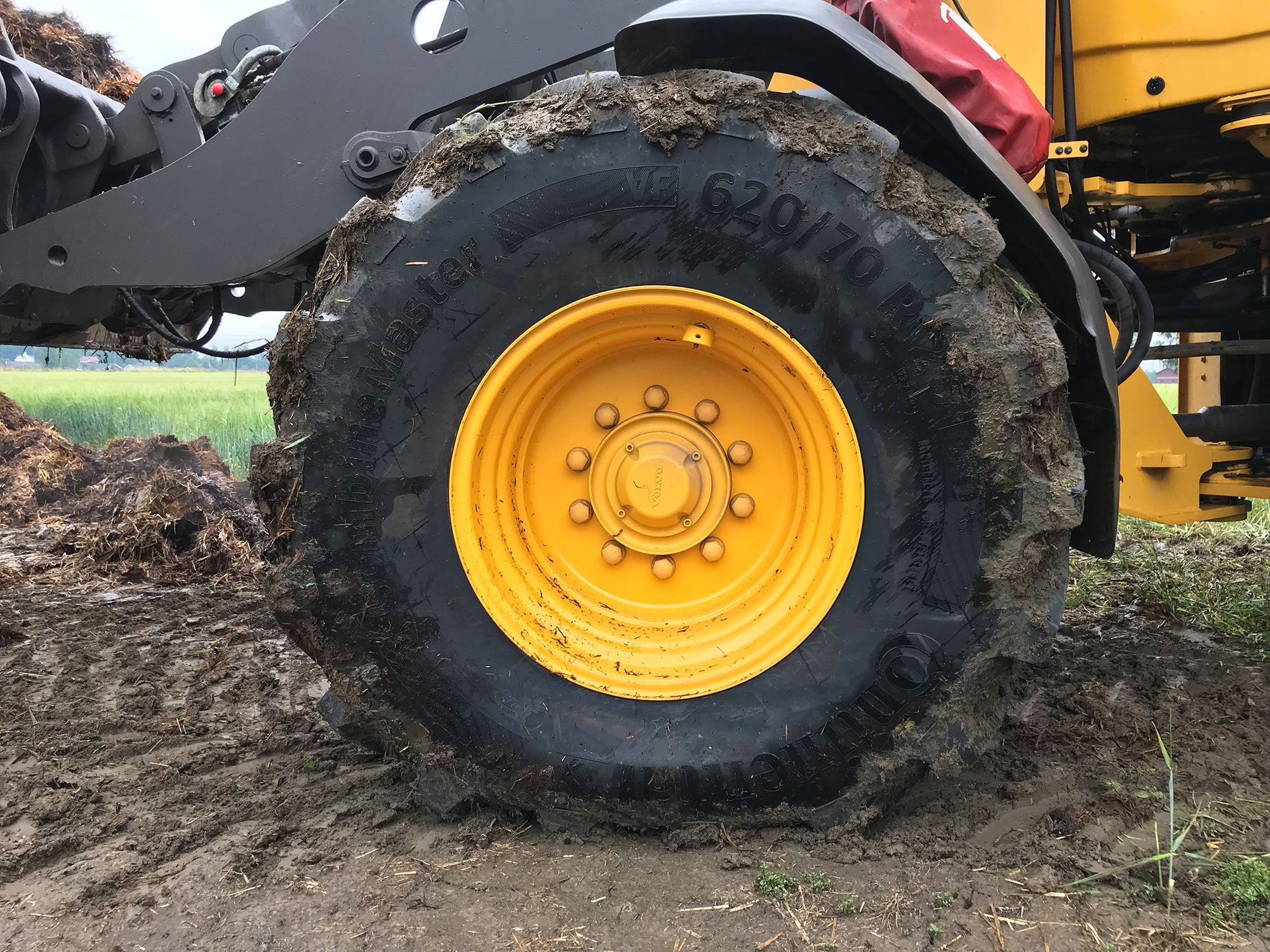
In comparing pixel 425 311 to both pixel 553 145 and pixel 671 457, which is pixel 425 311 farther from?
pixel 671 457

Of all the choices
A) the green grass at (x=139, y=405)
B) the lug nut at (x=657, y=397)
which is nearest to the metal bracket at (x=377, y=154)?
the lug nut at (x=657, y=397)

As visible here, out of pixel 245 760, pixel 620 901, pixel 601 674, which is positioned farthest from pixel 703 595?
pixel 245 760

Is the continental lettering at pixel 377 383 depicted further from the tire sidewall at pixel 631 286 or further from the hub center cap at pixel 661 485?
the hub center cap at pixel 661 485

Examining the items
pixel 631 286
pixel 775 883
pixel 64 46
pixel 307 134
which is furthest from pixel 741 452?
pixel 64 46

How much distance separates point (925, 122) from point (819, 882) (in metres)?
1.68

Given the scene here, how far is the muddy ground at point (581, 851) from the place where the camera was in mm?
1693

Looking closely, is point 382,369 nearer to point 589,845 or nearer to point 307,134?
point 307,134

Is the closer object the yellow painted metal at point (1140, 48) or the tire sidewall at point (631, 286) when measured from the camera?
the tire sidewall at point (631, 286)

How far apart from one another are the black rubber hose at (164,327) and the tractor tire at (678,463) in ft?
4.95

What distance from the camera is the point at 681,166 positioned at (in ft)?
6.23

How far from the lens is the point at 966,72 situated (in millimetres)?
2098

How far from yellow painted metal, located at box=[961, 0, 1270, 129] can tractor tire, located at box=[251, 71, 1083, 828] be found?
3.05ft

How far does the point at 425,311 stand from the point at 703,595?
92 cm

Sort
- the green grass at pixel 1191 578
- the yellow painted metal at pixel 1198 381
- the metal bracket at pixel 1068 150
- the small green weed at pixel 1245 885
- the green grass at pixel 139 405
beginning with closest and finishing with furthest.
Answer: the small green weed at pixel 1245 885
the metal bracket at pixel 1068 150
the green grass at pixel 1191 578
the yellow painted metal at pixel 1198 381
the green grass at pixel 139 405
